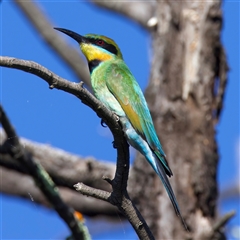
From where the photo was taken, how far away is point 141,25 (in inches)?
249

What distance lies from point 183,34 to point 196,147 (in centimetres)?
75

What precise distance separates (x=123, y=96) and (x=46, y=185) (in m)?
0.52

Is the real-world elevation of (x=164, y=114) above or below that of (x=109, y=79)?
above

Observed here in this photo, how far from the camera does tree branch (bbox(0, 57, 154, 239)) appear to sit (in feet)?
6.91

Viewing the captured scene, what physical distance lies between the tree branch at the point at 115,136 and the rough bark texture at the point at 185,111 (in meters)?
1.38

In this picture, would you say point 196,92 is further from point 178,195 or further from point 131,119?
point 131,119

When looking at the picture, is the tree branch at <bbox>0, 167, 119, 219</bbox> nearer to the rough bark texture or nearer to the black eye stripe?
the rough bark texture

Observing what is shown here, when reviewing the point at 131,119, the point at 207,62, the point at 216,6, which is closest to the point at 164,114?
the point at 207,62

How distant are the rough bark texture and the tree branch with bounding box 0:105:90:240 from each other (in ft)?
3.28

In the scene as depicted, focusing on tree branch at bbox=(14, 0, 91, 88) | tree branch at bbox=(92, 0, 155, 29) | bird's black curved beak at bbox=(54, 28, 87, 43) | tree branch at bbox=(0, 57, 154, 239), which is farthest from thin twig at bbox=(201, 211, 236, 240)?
tree branch at bbox=(92, 0, 155, 29)

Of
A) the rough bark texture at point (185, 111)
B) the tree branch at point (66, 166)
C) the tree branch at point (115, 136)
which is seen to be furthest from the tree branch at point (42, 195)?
the tree branch at point (115, 136)

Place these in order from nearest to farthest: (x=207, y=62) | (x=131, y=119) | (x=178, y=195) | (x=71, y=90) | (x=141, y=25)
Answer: (x=71, y=90) < (x=131, y=119) < (x=178, y=195) < (x=207, y=62) < (x=141, y=25)

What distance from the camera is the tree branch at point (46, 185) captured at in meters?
2.82

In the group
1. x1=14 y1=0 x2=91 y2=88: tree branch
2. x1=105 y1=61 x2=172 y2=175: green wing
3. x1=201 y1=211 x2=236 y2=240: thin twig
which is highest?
x1=14 y1=0 x2=91 y2=88: tree branch
